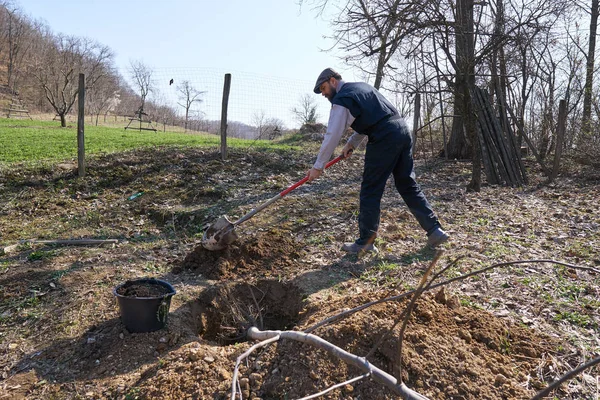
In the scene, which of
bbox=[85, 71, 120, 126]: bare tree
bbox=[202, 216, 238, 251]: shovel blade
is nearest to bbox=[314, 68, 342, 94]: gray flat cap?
bbox=[202, 216, 238, 251]: shovel blade

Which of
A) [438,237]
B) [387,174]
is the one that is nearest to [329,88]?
[387,174]

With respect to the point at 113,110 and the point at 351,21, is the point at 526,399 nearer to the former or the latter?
the point at 351,21

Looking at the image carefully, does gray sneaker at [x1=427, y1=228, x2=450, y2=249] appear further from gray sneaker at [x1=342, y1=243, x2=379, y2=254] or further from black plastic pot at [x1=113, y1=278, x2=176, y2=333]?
black plastic pot at [x1=113, y1=278, x2=176, y2=333]

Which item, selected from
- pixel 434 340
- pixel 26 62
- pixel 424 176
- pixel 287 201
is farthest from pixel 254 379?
pixel 26 62

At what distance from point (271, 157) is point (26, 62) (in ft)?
200

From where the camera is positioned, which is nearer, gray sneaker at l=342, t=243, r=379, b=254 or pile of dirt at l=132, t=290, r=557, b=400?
pile of dirt at l=132, t=290, r=557, b=400

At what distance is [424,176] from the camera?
9461mm

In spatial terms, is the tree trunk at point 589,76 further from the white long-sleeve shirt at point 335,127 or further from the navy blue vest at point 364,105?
the white long-sleeve shirt at point 335,127

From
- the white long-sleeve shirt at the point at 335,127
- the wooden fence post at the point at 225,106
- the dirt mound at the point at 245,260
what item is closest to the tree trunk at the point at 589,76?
the wooden fence post at the point at 225,106

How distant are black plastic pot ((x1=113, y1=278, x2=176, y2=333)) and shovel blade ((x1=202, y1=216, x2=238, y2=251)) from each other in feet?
3.84

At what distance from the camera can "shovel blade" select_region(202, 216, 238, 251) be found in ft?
14.1

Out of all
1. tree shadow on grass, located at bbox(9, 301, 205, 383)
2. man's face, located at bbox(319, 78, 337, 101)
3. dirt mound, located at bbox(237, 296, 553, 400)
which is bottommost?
tree shadow on grass, located at bbox(9, 301, 205, 383)

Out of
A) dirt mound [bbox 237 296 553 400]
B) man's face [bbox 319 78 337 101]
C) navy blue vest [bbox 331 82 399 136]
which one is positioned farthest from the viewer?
man's face [bbox 319 78 337 101]

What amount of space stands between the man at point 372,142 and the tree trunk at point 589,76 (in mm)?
8902
